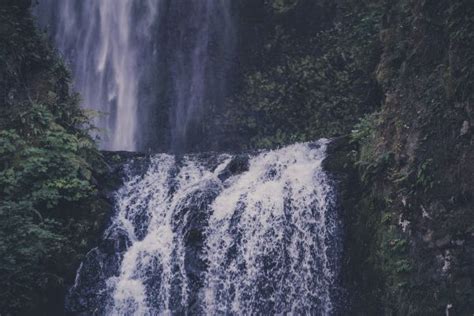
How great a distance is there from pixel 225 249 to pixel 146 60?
13.9 metres

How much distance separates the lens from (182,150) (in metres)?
24.9

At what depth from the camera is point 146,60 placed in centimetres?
2645

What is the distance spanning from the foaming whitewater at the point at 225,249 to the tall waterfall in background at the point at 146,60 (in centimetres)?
921

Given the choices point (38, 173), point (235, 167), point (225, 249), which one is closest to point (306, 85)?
point (235, 167)

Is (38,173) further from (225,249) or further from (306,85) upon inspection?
(306,85)

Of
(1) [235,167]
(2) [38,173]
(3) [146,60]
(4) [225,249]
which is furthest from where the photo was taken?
(3) [146,60]

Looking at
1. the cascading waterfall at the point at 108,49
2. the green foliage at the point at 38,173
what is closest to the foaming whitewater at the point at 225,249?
the green foliage at the point at 38,173

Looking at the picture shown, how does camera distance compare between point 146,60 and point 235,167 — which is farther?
point 146,60

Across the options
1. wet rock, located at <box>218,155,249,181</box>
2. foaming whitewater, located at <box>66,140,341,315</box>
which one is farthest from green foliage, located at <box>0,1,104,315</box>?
wet rock, located at <box>218,155,249,181</box>

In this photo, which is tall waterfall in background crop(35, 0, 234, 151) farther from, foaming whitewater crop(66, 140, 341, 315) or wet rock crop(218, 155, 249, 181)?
foaming whitewater crop(66, 140, 341, 315)

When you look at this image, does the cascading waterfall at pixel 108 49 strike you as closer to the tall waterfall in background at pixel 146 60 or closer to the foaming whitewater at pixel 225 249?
the tall waterfall in background at pixel 146 60

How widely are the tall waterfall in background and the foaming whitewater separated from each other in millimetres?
9206

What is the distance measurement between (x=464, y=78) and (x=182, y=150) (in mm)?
14475

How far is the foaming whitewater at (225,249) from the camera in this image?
14.0m
